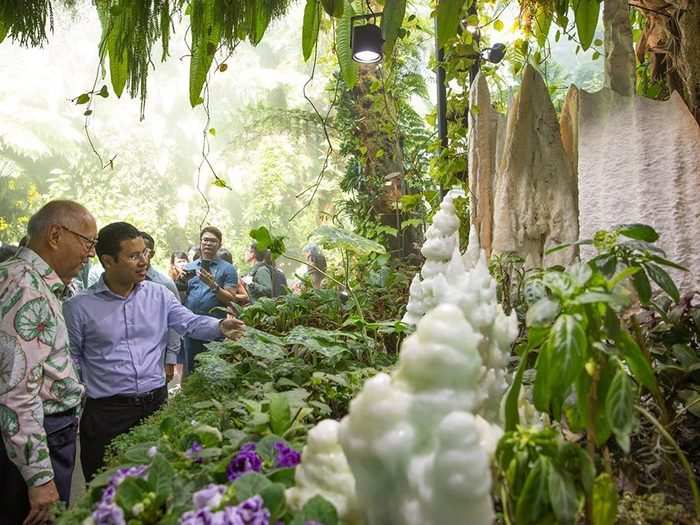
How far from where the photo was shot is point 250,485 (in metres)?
0.85

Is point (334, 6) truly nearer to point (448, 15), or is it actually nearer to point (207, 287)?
point (448, 15)

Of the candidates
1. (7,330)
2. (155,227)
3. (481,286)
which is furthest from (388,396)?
(155,227)

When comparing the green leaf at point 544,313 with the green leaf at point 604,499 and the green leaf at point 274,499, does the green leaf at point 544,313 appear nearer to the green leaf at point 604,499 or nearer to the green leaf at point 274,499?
the green leaf at point 604,499

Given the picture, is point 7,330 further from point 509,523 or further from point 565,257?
point 565,257

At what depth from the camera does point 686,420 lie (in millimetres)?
1356

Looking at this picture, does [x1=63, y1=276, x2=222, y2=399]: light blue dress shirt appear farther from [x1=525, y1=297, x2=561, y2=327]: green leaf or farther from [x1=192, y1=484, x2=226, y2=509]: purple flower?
[x1=525, y1=297, x2=561, y2=327]: green leaf

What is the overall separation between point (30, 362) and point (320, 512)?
150cm

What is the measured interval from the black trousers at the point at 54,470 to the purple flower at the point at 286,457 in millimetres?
1253

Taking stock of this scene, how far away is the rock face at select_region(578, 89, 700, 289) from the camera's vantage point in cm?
178

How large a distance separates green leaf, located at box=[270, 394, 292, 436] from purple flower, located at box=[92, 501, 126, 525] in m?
0.40

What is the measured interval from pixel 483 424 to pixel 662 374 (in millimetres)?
688

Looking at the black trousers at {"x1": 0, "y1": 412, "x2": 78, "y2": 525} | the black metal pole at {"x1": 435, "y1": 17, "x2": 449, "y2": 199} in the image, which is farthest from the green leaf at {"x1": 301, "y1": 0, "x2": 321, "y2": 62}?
the black metal pole at {"x1": 435, "y1": 17, "x2": 449, "y2": 199}

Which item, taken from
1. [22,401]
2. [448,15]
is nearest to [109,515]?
[22,401]

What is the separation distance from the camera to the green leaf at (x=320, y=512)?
2.54 feet
